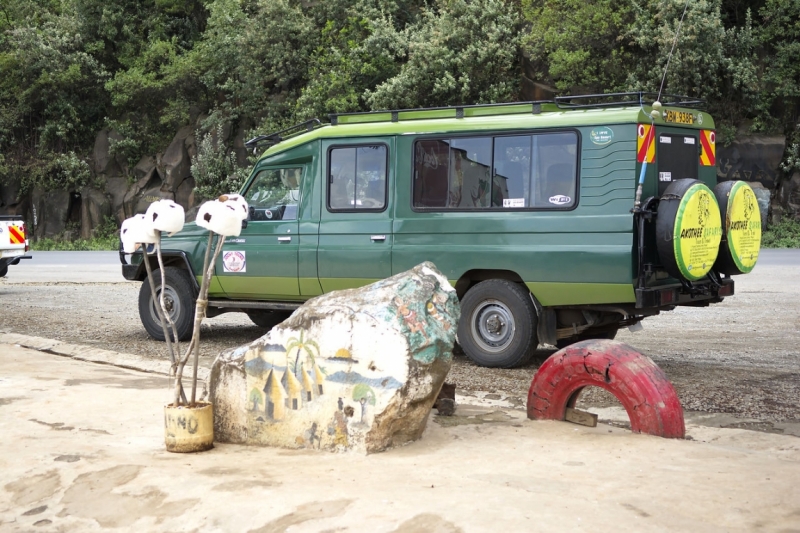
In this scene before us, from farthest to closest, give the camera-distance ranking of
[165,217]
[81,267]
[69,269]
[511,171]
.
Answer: [81,267] → [69,269] → [511,171] → [165,217]

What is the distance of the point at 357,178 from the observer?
9.88 meters

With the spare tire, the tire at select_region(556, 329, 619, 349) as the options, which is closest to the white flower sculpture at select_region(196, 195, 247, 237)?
the spare tire

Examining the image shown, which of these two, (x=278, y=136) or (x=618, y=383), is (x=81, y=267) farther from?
(x=618, y=383)

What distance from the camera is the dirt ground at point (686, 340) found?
24.1 feet

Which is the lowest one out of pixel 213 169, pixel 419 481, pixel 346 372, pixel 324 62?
pixel 419 481

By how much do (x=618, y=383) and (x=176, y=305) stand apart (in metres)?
6.63

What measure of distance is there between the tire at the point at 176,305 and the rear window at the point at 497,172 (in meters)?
3.15

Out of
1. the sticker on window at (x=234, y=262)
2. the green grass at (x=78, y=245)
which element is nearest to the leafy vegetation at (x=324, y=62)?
the green grass at (x=78, y=245)

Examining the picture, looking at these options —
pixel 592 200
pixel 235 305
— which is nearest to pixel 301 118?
pixel 235 305

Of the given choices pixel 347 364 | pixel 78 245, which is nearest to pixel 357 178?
pixel 347 364

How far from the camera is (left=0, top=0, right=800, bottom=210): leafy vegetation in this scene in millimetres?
26625

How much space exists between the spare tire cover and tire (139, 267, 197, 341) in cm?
553

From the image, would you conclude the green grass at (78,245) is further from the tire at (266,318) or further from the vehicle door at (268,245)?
the vehicle door at (268,245)

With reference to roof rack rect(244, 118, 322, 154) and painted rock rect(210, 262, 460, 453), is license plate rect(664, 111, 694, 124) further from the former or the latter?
painted rock rect(210, 262, 460, 453)
